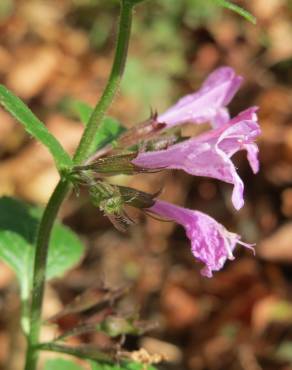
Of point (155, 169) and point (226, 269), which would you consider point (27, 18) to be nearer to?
point (226, 269)

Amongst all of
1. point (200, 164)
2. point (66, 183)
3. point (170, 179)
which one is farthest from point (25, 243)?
point (170, 179)

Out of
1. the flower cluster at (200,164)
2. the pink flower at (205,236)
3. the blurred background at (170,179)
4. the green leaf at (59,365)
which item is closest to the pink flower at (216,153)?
the flower cluster at (200,164)

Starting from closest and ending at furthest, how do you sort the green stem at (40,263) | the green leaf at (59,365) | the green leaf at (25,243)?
the green stem at (40,263) < the green leaf at (25,243) < the green leaf at (59,365)

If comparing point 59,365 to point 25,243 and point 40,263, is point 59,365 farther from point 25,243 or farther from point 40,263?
point 40,263

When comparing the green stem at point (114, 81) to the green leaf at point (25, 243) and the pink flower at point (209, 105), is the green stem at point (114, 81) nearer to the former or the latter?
the pink flower at point (209, 105)

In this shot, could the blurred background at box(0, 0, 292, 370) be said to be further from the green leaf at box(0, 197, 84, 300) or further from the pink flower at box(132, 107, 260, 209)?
the pink flower at box(132, 107, 260, 209)

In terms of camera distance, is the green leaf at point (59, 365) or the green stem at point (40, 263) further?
the green leaf at point (59, 365)

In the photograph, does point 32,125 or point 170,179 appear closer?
point 32,125
